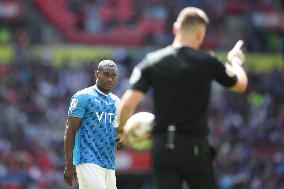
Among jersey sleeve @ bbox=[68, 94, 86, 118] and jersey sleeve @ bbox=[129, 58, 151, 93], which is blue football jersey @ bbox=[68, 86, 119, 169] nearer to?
jersey sleeve @ bbox=[68, 94, 86, 118]

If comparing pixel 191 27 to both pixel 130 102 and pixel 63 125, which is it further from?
pixel 63 125

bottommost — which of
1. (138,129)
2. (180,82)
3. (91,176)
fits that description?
(91,176)

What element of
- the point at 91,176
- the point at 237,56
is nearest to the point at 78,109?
the point at 91,176

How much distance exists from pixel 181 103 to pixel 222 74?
17.0 inches

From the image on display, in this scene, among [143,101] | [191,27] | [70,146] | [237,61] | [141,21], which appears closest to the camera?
[191,27]

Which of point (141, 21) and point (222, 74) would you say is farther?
point (141, 21)

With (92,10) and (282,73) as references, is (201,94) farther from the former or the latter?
(92,10)

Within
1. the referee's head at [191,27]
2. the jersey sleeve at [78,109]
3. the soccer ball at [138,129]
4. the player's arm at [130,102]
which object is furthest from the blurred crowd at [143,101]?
the referee's head at [191,27]

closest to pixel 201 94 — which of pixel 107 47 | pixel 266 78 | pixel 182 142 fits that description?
pixel 182 142

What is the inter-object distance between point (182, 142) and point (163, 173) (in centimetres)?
31

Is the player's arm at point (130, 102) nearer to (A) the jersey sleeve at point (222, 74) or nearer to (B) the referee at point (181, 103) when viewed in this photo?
(B) the referee at point (181, 103)

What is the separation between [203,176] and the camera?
7.68 meters

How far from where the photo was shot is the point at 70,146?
1002 centimetres

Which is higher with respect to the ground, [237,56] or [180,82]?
[237,56]
